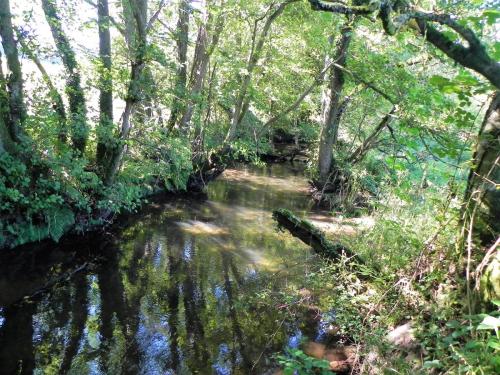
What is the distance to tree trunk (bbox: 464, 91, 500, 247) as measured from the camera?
373 centimetres

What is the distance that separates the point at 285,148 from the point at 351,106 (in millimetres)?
10100

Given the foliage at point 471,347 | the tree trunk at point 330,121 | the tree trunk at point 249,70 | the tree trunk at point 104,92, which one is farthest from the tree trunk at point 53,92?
the tree trunk at point 330,121

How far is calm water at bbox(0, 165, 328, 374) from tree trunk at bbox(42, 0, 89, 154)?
260 cm

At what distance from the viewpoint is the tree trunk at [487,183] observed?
3.73 metres

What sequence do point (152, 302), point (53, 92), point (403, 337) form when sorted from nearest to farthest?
point (403, 337) < point (152, 302) < point (53, 92)

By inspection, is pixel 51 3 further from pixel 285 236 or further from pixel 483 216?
pixel 483 216

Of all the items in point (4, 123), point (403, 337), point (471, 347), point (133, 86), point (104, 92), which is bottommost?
point (403, 337)

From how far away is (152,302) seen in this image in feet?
22.7

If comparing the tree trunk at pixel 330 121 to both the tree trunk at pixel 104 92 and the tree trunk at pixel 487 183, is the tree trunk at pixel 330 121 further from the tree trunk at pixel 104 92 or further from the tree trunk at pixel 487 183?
the tree trunk at pixel 487 183

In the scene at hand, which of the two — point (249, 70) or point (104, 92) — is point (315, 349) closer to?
point (104, 92)

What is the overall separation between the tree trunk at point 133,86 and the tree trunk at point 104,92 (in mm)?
248

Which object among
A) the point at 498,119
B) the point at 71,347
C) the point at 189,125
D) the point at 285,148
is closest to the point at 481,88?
the point at 498,119

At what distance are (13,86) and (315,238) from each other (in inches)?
266

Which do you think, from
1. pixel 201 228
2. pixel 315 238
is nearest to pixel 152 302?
pixel 315 238
